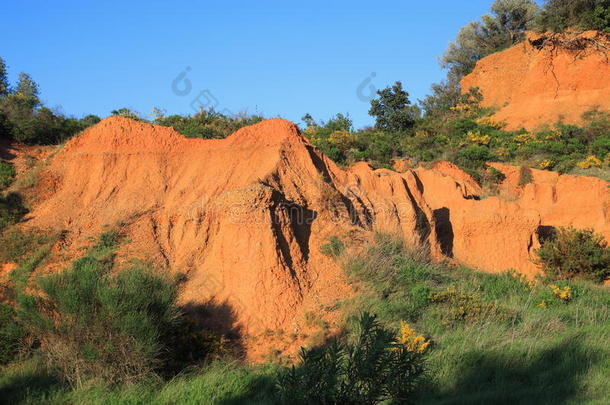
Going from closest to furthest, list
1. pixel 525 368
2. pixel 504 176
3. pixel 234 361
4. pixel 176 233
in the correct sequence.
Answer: pixel 525 368
pixel 234 361
pixel 176 233
pixel 504 176

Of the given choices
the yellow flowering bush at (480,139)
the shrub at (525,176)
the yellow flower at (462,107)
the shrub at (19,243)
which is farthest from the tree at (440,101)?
the shrub at (19,243)

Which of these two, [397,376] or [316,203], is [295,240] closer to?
[316,203]

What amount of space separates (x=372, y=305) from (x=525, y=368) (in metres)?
3.35

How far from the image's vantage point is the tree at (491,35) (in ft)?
175

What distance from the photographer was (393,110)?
134 ft

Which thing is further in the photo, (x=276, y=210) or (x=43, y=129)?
(x=43, y=129)

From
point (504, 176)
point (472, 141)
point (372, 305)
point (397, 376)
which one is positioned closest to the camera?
point (397, 376)

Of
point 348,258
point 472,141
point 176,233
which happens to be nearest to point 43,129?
point 176,233

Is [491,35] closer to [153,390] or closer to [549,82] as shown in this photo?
[549,82]

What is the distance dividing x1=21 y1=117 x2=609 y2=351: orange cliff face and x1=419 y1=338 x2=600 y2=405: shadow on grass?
3.43 meters

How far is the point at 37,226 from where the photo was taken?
14094mm

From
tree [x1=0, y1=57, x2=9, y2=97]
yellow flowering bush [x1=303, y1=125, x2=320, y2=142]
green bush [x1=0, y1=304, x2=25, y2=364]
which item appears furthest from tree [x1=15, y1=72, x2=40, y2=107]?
green bush [x1=0, y1=304, x2=25, y2=364]

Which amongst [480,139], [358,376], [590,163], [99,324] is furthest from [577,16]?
[358,376]

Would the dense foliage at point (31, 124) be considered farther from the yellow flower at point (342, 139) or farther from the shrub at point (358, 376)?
the shrub at point (358, 376)
